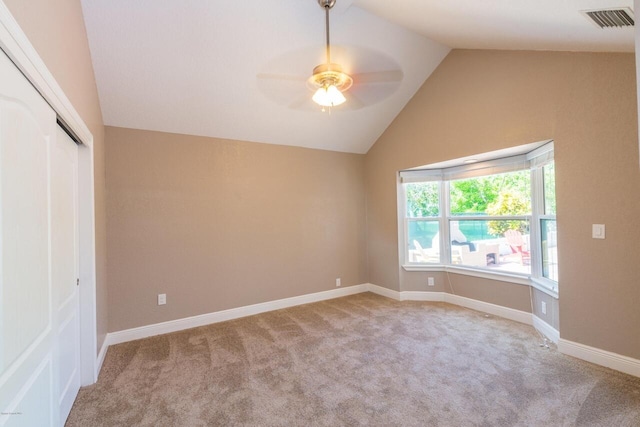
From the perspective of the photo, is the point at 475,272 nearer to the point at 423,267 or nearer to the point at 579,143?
the point at 423,267

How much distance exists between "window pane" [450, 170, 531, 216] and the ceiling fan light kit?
2602 mm

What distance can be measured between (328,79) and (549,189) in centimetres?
277

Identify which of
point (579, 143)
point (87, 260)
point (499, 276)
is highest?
point (579, 143)

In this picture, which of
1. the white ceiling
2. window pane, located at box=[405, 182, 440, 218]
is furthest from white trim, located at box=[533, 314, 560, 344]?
the white ceiling

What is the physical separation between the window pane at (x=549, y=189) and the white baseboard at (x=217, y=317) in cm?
284

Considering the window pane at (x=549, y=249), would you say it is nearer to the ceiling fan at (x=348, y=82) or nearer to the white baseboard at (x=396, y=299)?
the white baseboard at (x=396, y=299)

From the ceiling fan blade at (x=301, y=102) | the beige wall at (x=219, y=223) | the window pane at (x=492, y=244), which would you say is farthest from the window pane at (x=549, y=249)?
the ceiling fan blade at (x=301, y=102)

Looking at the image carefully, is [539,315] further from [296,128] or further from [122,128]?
[122,128]

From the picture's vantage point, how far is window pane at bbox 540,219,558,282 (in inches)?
123

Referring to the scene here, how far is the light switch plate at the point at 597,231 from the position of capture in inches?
97.0

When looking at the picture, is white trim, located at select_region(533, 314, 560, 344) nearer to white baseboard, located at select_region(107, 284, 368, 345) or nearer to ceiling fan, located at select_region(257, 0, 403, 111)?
white baseboard, located at select_region(107, 284, 368, 345)

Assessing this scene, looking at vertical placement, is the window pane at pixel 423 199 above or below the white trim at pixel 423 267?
above

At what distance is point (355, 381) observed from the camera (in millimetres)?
2301

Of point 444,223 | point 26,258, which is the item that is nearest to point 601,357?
point 444,223
